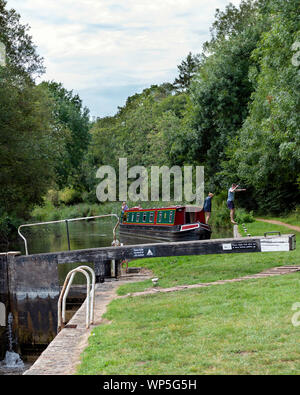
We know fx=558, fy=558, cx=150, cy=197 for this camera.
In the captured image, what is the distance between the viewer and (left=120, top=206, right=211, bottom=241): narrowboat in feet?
85.7

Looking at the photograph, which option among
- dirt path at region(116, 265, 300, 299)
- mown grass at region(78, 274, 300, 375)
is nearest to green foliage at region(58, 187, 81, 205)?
dirt path at region(116, 265, 300, 299)

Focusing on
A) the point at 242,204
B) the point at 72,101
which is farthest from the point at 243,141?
the point at 72,101

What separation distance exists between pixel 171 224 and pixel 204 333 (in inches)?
801

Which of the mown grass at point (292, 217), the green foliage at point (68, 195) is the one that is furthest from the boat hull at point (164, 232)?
the green foliage at point (68, 195)

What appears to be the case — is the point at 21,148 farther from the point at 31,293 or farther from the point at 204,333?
the point at 204,333

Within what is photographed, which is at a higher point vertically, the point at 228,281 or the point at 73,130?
the point at 73,130

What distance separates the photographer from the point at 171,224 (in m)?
28.0

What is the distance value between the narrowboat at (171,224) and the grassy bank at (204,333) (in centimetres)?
1414

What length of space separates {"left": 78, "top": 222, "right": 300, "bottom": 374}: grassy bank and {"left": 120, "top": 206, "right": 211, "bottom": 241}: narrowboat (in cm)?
1414

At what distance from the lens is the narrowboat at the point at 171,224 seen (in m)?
26.1

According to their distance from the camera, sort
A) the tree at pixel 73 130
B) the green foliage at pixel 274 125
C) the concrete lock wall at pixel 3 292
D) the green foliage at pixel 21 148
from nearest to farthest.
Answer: the concrete lock wall at pixel 3 292 → the green foliage at pixel 274 125 → the green foliage at pixel 21 148 → the tree at pixel 73 130

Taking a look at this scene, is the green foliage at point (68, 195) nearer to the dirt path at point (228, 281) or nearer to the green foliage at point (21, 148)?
the green foliage at point (21, 148)

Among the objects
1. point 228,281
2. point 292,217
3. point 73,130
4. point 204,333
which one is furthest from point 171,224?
point 73,130

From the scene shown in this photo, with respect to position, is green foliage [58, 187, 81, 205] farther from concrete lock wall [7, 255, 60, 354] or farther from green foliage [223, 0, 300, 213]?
concrete lock wall [7, 255, 60, 354]
